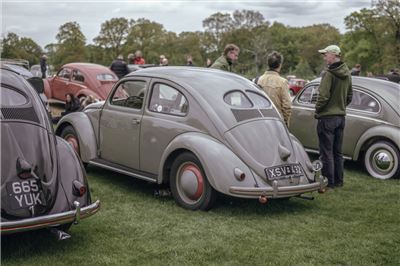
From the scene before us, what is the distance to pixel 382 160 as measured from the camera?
8789 millimetres

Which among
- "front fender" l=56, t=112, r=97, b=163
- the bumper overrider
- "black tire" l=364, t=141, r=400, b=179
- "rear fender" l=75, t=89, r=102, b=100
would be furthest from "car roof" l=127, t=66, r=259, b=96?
"rear fender" l=75, t=89, r=102, b=100

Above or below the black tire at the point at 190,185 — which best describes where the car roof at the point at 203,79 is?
above

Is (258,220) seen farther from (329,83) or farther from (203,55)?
(203,55)

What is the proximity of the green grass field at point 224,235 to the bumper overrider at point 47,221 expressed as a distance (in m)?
0.36

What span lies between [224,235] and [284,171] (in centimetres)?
119

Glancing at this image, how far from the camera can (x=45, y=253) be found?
15.8 feet

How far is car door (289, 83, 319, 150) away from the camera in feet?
32.0

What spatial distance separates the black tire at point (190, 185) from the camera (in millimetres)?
6223

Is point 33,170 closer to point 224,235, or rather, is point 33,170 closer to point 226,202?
point 224,235

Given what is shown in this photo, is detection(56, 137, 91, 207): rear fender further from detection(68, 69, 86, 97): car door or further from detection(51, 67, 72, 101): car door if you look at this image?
detection(51, 67, 72, 101): car door

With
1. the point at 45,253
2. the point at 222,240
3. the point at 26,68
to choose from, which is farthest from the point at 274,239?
the point at 26,68

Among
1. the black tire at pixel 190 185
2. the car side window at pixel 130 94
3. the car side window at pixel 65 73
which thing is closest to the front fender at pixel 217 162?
the black tire at pixel 190 185

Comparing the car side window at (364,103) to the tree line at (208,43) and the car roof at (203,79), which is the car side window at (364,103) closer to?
the car roof at (203,79)

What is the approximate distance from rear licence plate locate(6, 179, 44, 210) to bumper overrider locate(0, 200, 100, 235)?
0.17 m
